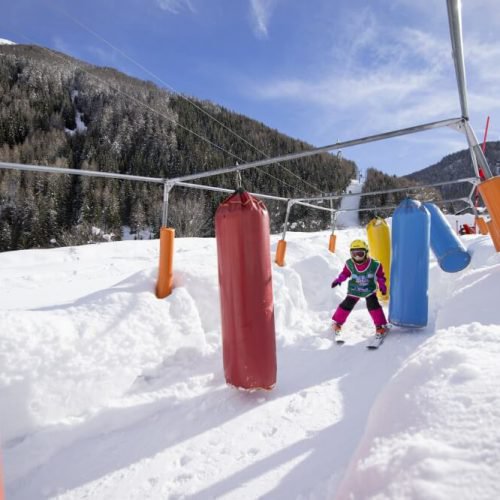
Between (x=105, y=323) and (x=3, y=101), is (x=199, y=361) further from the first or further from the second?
(x=3, y=101)

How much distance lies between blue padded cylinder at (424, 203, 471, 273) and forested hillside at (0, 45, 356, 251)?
31.6 meters

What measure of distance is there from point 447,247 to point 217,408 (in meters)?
3.84

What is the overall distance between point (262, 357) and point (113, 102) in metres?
87.6

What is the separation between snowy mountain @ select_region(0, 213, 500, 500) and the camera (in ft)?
3.10

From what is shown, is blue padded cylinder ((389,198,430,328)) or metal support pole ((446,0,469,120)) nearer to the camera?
metal support pole ((446,0,469,120))

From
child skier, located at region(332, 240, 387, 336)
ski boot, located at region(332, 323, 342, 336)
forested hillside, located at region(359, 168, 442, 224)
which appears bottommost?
ski boot, located at region(332, 323, 342, 336)

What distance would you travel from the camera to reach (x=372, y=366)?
9.48 ft

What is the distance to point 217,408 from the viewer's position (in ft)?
7.23

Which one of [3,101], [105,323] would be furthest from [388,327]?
[3,101]

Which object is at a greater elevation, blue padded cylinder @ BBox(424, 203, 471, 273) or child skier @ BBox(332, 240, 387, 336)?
blue padded cylinder @ BBox(424, 203, 471, 273)

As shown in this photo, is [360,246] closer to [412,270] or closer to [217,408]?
[412,270]

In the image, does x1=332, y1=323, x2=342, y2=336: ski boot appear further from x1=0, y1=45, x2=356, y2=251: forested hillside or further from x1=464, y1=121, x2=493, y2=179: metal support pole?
x1=0, y1=45, x2=356, y2=251: forested hillside

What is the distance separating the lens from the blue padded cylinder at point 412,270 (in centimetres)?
376

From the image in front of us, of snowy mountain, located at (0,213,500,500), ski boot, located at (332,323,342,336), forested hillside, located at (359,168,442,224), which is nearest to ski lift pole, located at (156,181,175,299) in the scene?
snowy mountain, located at (0,213,500,500)
